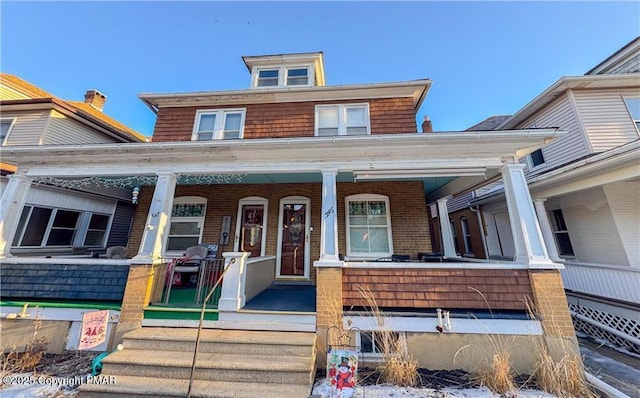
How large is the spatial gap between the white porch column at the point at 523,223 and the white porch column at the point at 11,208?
35.0 ft

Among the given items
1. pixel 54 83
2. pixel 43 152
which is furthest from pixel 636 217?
pixel 54 83

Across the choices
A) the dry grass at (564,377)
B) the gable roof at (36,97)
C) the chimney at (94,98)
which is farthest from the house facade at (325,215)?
the chimney at (94,98)

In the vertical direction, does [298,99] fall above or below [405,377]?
above

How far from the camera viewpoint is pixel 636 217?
6156 mm

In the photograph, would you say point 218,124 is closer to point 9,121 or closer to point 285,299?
point 285,299

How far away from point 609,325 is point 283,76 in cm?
1167

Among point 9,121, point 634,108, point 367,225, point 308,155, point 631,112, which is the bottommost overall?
point 367,225

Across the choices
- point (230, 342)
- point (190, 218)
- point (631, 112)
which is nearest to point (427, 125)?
point (631, 112)

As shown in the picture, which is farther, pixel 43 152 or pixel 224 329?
pixel 43 152

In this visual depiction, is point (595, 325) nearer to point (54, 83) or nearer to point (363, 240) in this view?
point (363, 240)

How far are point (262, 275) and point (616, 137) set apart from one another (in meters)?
11.5

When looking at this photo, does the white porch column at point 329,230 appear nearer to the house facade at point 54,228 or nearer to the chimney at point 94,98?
the house facade at point 54,228

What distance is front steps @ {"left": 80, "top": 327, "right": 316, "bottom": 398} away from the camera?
325cm

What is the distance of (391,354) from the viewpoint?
381 cm
